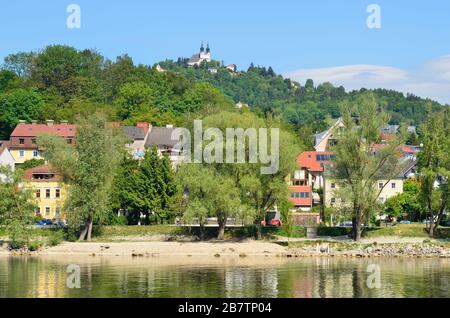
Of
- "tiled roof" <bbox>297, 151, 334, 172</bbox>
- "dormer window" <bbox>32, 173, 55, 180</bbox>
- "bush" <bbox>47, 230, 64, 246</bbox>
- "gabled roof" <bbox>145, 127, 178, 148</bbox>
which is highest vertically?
"gabled roof" <bbox>145, 127, 178, 148</bbox>

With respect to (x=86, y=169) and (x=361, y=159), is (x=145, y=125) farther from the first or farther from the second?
(x=361, y=159)

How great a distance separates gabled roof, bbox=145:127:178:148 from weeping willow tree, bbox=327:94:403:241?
35541 millimetres

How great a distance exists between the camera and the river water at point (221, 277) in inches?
1864

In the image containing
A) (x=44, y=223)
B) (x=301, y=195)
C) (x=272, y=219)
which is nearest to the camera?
(x=44, y=223)

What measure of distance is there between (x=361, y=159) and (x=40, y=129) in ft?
143

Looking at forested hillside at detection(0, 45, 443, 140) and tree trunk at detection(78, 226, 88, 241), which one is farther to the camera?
forested hillside at detection(0, 45, 443, 140)

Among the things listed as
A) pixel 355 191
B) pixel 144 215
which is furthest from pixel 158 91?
pixel 355 191

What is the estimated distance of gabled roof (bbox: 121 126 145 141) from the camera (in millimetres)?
107000

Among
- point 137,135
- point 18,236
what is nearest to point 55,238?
point 18,236

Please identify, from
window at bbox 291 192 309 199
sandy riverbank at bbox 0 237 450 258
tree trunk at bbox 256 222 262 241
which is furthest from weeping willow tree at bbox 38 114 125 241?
window at bbox 291 192 309 199

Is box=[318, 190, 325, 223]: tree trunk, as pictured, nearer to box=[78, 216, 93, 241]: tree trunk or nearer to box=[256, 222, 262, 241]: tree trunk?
box=[256, 222, 262, 241]: tree trunk

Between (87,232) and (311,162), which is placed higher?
(311,162)

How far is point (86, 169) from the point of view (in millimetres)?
71125
